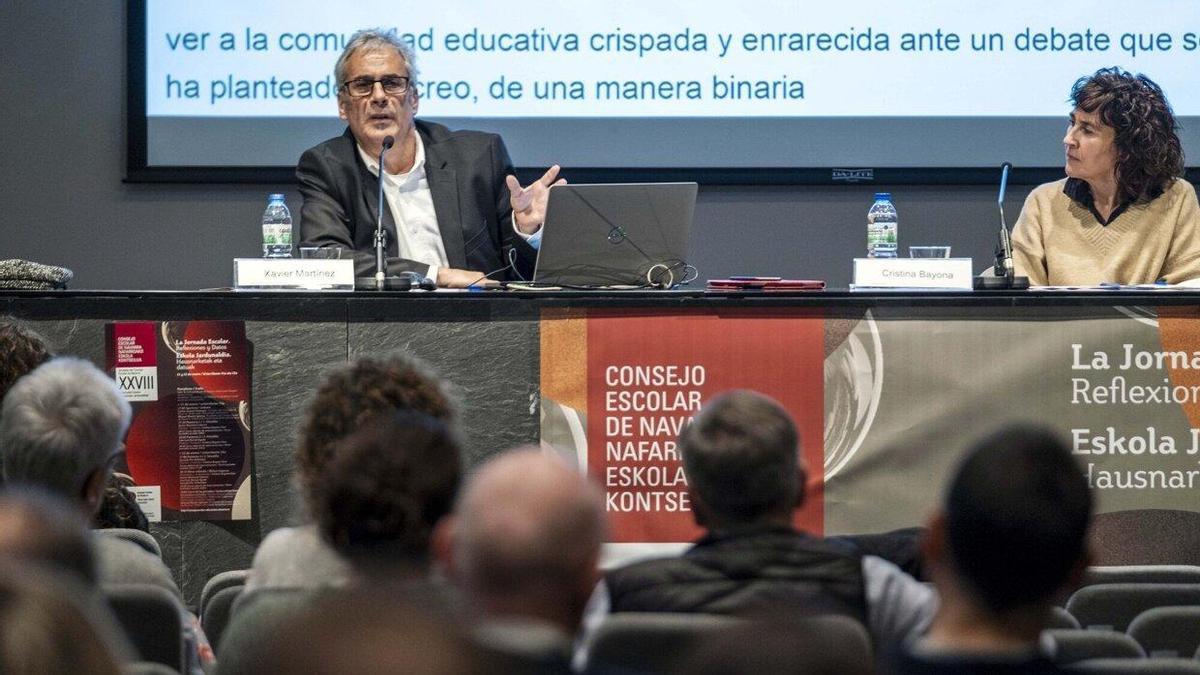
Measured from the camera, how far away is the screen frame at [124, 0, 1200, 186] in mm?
5527

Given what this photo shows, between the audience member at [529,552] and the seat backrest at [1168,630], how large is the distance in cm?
111

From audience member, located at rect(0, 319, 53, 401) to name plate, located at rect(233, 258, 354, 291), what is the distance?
2.60 ft

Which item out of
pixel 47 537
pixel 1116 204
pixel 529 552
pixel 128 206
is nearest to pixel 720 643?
pixel 529 552

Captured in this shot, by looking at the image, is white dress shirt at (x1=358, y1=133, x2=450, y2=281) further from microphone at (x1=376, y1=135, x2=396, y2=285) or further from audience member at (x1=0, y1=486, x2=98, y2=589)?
audience member at (x1=0, y1=486, x2=98, y2=589)

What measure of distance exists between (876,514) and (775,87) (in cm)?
221

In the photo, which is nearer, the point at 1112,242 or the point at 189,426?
the point at 189,426

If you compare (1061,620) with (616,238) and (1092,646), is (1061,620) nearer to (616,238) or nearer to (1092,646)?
(1092,646)

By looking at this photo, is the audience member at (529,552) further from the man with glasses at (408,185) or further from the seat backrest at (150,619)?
the man with glasses at (408,185)

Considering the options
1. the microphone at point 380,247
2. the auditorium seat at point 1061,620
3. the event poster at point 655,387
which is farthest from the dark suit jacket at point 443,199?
the auditorium seat at point 1061,620

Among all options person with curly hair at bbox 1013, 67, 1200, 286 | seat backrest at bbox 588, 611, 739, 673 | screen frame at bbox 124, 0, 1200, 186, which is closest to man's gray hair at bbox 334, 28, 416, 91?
screen frame at bbox 124, 0, 1200, 186

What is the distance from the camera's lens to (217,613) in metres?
2.59

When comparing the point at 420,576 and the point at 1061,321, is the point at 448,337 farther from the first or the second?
the point at 420,576

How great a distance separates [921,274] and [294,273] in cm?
153

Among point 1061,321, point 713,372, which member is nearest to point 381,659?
point 713,372
